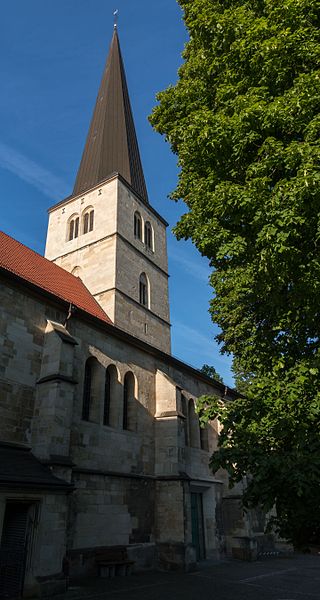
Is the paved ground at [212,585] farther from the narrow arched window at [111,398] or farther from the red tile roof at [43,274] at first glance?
the red tile roof at [43,274]

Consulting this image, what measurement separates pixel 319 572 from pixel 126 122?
2672cm

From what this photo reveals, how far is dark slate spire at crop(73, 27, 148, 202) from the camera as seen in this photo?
83.0 feet

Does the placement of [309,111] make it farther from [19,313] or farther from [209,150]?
[19,313]

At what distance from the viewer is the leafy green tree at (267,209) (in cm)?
611

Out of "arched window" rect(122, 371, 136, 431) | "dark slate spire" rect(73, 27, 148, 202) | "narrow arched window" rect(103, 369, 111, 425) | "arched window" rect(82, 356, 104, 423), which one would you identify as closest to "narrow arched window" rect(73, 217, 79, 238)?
"dark slate spire" rect(73, 27, 148, 202)

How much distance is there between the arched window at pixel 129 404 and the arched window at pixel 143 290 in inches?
308

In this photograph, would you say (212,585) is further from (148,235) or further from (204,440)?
(148,235)

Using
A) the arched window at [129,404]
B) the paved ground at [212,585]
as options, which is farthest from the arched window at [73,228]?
the paved ground at [212,585]

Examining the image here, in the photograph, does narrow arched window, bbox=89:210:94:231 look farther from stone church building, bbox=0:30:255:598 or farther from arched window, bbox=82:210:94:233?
stone church building, bbox=0:30:255:598

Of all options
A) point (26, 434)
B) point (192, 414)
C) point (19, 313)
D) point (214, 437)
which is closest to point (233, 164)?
point (19, 313)

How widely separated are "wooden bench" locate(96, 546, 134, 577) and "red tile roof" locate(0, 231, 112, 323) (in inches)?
277

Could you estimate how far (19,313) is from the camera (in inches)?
442

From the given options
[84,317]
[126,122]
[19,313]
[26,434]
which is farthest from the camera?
[126,122]

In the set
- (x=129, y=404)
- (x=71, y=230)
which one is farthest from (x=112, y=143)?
(x=129, y=404)
